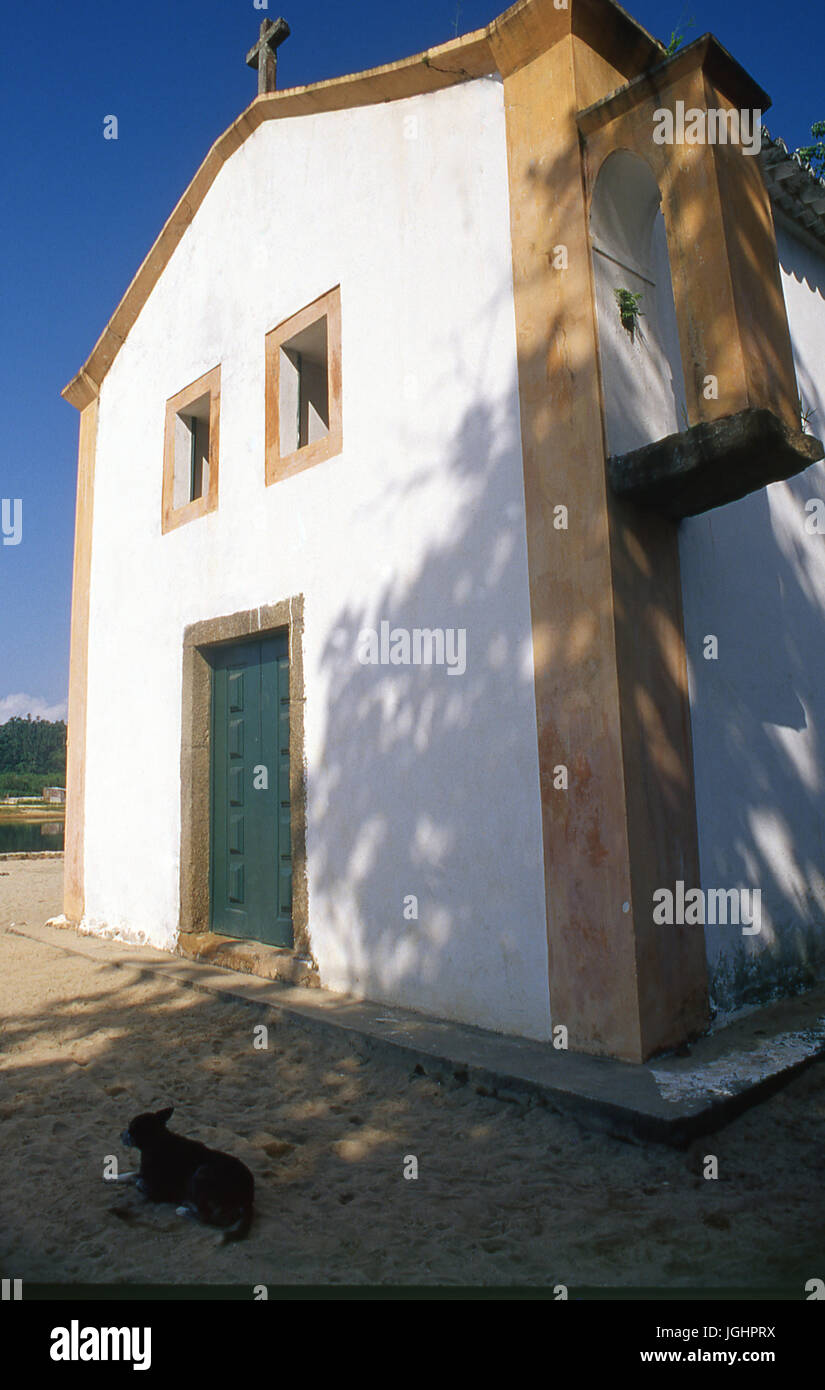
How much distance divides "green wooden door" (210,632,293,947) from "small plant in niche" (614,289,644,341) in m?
2.90

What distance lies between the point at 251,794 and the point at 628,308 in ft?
12.5

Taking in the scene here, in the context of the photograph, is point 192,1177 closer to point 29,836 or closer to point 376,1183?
point 376,1183

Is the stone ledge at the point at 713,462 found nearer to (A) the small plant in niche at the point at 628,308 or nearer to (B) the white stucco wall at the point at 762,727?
(B) the white stucco wall at the point at 762,727

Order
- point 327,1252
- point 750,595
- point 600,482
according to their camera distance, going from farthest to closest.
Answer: point 750,595 < point 600,482 < point 327,1252

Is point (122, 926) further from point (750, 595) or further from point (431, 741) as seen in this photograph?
point (750, 595)

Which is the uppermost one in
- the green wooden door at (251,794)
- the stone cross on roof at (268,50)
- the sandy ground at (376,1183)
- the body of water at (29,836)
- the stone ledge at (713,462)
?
the stone cross on roof at (268,50)

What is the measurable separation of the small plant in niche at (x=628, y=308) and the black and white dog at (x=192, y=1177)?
3.86 metres

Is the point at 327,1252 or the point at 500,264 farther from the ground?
the point at 500,264

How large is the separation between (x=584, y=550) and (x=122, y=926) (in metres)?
5.13

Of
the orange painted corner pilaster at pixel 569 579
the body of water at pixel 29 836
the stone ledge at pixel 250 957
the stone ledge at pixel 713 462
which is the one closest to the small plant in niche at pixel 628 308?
the orange painted corner pilaster at pixel 569 579

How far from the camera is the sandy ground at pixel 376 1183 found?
94.0 inches

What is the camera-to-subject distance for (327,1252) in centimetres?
247

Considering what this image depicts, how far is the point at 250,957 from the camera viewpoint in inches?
226
